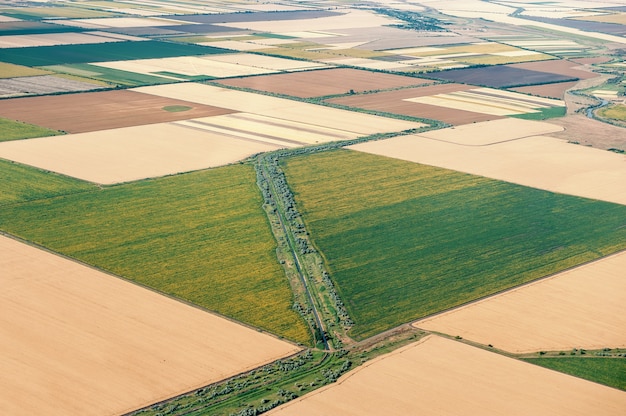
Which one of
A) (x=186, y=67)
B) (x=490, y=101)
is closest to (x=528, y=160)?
(x=490, y=101)

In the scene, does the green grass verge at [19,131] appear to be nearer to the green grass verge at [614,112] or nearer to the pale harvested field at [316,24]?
the green grass verge at [614,112]

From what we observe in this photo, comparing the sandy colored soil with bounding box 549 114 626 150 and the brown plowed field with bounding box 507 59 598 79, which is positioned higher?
the brown plowed field with bounding box 507 59 598 79

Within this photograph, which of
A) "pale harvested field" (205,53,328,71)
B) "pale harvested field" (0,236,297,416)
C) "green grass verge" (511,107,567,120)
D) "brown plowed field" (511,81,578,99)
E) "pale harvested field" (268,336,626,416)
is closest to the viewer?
"pale harvested field" (0,236,297,416)

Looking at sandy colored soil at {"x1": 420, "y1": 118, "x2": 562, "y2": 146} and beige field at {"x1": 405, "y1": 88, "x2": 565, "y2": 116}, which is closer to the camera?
sandy colored soil at {"x1": 420, "y1": 118, "x2": 562, "y2": 146}

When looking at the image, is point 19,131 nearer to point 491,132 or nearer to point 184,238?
point 184,238

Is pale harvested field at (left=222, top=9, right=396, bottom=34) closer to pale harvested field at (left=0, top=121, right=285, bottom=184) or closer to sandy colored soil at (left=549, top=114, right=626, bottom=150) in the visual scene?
sandy colored soil at (left=549, top=114, right=626, bottom=150)

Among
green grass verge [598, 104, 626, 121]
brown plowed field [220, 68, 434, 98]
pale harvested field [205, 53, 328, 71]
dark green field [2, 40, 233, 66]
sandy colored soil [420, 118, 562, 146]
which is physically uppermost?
dark green field [2, 40, 233, 66]

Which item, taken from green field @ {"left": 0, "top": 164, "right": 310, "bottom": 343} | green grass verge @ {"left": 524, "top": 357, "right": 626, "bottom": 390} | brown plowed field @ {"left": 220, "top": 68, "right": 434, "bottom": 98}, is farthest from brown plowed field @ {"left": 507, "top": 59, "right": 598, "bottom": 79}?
green grass verge @ {"left": 524, "top": 357, "right": 626, "bottom": 390}
